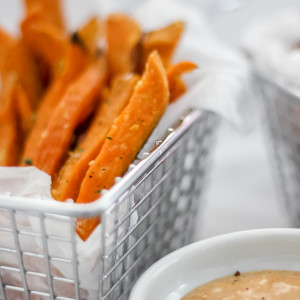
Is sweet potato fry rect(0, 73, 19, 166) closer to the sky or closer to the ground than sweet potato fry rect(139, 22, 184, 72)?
closer to the ground

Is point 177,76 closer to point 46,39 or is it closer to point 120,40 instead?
point 120,40

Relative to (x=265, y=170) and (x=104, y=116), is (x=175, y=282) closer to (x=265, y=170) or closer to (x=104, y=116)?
(x=104, y=116)

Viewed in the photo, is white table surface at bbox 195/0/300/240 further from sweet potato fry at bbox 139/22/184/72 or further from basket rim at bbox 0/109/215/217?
basket rim at bbox 0/109/215/217

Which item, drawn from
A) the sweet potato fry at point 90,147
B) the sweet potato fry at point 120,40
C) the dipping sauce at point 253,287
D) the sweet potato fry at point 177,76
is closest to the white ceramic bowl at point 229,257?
the dipping sauce at point 253,287

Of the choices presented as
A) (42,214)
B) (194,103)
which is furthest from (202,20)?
(42,214)

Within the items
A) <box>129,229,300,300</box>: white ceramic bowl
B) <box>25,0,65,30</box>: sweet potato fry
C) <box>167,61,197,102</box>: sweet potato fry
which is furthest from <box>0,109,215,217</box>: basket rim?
<box>25,0,65,30</box>: sweet potato fry
